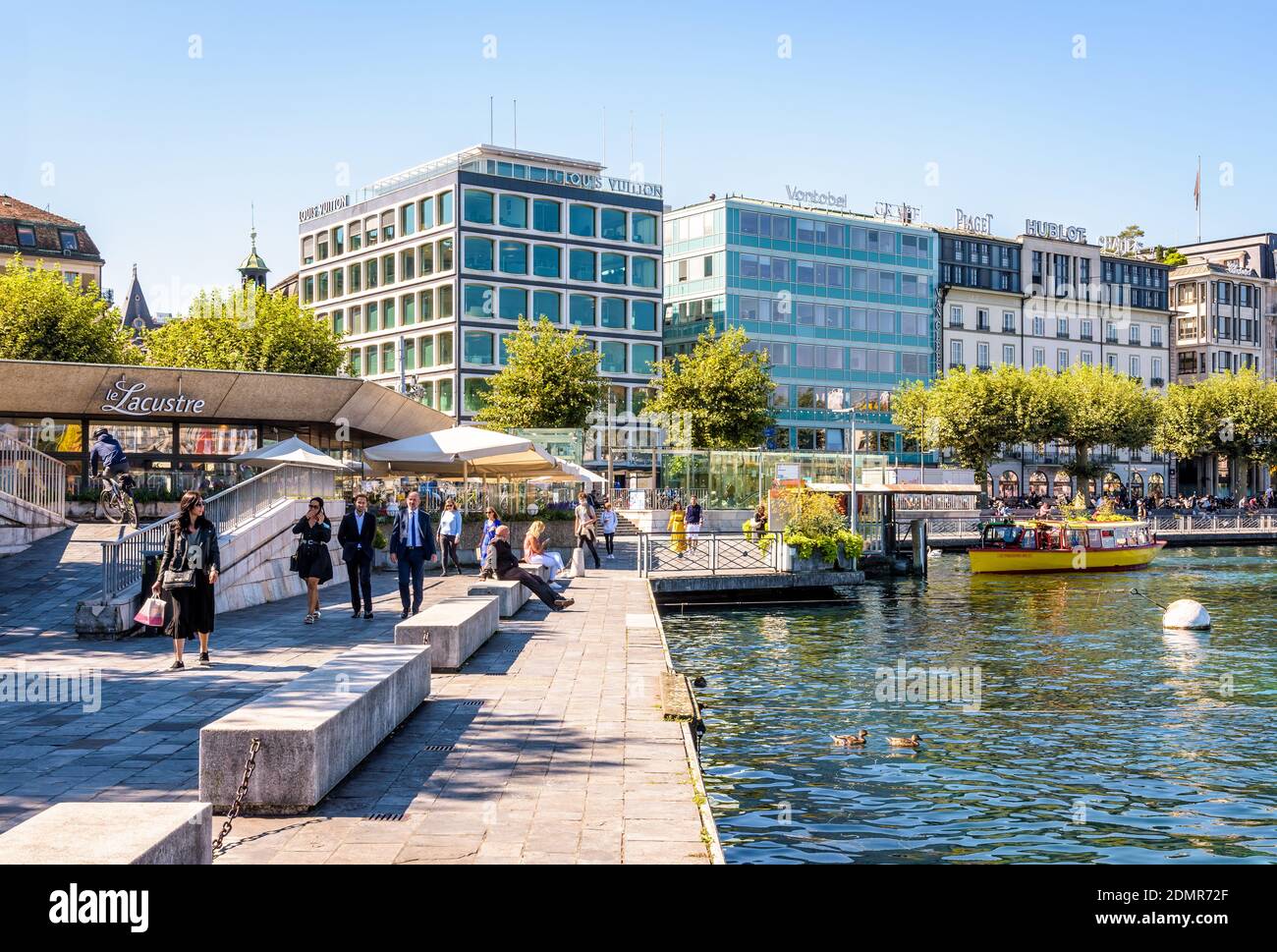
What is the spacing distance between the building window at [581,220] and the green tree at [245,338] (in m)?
17.5

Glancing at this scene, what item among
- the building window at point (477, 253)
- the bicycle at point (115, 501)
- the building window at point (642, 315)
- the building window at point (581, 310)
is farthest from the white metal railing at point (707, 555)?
the building window at point (642, 315)

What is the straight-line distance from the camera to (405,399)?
37.5m

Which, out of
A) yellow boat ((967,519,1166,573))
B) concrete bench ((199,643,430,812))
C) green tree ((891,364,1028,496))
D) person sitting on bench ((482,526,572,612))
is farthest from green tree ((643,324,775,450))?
concrete bench ((199,643,430,812))

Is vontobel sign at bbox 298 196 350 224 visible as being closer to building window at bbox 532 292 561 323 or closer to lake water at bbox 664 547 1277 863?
building window at bbox 532 292 561 323

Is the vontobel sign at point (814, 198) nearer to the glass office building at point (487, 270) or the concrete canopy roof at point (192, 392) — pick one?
the glass office building at point (487, 270)

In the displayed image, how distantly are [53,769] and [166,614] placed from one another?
5511mm

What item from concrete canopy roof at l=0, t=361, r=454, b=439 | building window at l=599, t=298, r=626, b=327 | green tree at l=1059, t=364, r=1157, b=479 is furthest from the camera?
green tree at l=1059, t=364, r=1157, b=479

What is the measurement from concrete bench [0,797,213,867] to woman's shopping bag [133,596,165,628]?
8.03 m

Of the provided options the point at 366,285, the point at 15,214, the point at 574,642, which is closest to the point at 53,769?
the point at 574,642

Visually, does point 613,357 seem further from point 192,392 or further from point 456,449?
point 456,449

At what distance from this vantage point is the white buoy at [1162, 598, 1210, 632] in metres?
27.5
